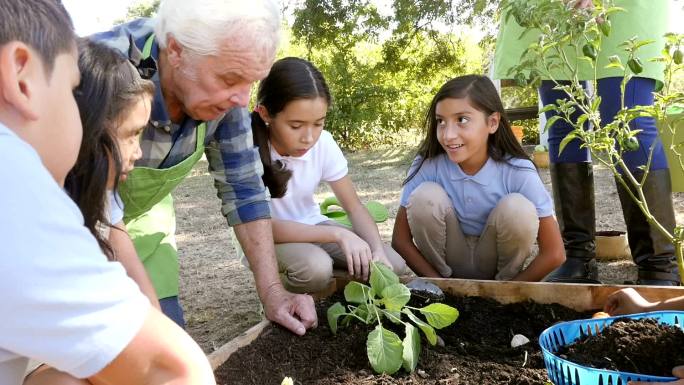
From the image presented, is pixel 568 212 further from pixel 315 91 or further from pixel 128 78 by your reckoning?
pixel 128 78

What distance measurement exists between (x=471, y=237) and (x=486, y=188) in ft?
0.70

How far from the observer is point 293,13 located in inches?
338

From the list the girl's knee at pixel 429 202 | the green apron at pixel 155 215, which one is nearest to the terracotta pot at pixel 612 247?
the girl's knee at pixel 429 202

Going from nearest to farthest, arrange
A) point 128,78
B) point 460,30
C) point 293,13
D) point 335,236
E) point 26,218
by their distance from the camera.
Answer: point 26,218 < point 128,78 < point 335,236 < point 460,30 < point 293,13

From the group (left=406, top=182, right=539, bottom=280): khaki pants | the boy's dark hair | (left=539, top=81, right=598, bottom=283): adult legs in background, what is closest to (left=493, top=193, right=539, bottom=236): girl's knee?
(left=406, top=182, right=539, bottom=280): khaki pants

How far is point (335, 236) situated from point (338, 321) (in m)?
0.34

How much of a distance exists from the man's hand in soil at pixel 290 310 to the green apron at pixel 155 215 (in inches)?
14.4

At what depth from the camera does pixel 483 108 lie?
8.92 feet

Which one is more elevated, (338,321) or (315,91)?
(315,91)

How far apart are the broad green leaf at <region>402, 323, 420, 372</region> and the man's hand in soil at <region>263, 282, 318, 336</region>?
0.36 metres

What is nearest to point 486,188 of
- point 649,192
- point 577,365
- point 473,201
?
point 473,201

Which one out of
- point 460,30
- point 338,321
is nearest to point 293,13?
point 460,30

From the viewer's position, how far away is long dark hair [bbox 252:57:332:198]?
239cm

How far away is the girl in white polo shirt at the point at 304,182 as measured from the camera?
239cm
